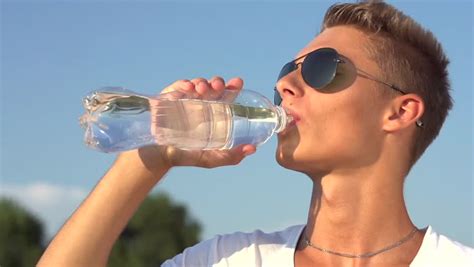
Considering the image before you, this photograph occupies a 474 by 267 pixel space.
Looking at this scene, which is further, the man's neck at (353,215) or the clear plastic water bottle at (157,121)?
the man's neck at (353,215)

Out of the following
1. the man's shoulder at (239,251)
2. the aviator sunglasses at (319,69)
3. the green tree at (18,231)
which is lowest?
the green tree at (18,231)

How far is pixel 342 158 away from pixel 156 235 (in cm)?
2325

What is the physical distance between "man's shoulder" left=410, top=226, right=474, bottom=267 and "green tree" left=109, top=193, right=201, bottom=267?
A: 844 inches

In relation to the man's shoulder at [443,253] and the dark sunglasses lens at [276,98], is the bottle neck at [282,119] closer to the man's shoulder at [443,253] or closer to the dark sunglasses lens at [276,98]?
the dark sunglasses lens at [276,98]

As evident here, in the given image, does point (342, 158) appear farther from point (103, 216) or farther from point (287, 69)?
point (103, 216)

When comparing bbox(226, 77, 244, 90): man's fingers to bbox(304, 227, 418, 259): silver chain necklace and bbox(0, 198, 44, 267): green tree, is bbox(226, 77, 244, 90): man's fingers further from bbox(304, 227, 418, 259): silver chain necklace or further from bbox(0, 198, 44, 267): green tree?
bbox(0, 198, 44, 267): green tree

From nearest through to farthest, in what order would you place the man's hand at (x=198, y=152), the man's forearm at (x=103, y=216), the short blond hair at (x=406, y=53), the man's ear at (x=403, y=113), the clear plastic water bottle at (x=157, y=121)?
the man's forearm at (x=103, y=216)
the man's hand at (x=198, y=152)
the clear plastic water bottle at (x=157, y=121)
the man's ear at (x=403, y=113)
the short blond hair at (x=406, y=53)

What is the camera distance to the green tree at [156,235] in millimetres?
25547

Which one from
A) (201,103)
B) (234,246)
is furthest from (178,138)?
(234,246)

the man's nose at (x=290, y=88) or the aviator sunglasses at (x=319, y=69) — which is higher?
the aviator sunglasses at (x=319, y=69)

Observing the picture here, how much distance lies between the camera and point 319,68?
4.09 meters

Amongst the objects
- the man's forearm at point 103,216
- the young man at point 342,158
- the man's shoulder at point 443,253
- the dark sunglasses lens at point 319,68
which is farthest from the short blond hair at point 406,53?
the man's forearm at point 103,216

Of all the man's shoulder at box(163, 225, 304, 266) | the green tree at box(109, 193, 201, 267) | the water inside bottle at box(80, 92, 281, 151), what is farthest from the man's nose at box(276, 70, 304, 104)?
the green tree at box(109, 193, 201, 267)

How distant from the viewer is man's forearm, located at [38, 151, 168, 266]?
3539mm
